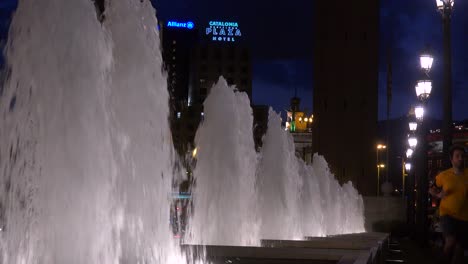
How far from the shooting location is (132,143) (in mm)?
10516

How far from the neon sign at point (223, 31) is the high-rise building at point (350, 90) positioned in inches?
2460

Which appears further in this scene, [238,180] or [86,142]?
[238,180]

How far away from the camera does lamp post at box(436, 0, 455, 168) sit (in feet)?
44.0

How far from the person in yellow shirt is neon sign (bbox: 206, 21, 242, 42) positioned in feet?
338

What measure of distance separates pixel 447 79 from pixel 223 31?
320ft

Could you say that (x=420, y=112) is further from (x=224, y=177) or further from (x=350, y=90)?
(x=350, y=90)

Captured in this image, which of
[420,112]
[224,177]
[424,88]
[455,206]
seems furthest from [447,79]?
[420,112]

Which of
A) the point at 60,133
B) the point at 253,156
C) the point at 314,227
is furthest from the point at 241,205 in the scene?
the point at 314,227

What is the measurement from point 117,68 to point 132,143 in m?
1.04

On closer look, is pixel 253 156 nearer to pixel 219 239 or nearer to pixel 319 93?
pixel 219 239

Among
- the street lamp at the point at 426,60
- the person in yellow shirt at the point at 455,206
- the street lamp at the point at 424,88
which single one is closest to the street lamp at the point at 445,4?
the street lamp at the point at 426,60

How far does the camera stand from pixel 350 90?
155ft

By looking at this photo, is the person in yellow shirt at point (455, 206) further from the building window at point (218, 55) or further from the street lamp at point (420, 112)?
the building window at point (218, 55)

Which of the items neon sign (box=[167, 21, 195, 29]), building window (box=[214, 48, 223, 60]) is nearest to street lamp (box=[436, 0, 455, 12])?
building window (box=[214, 48, 223, 60])
